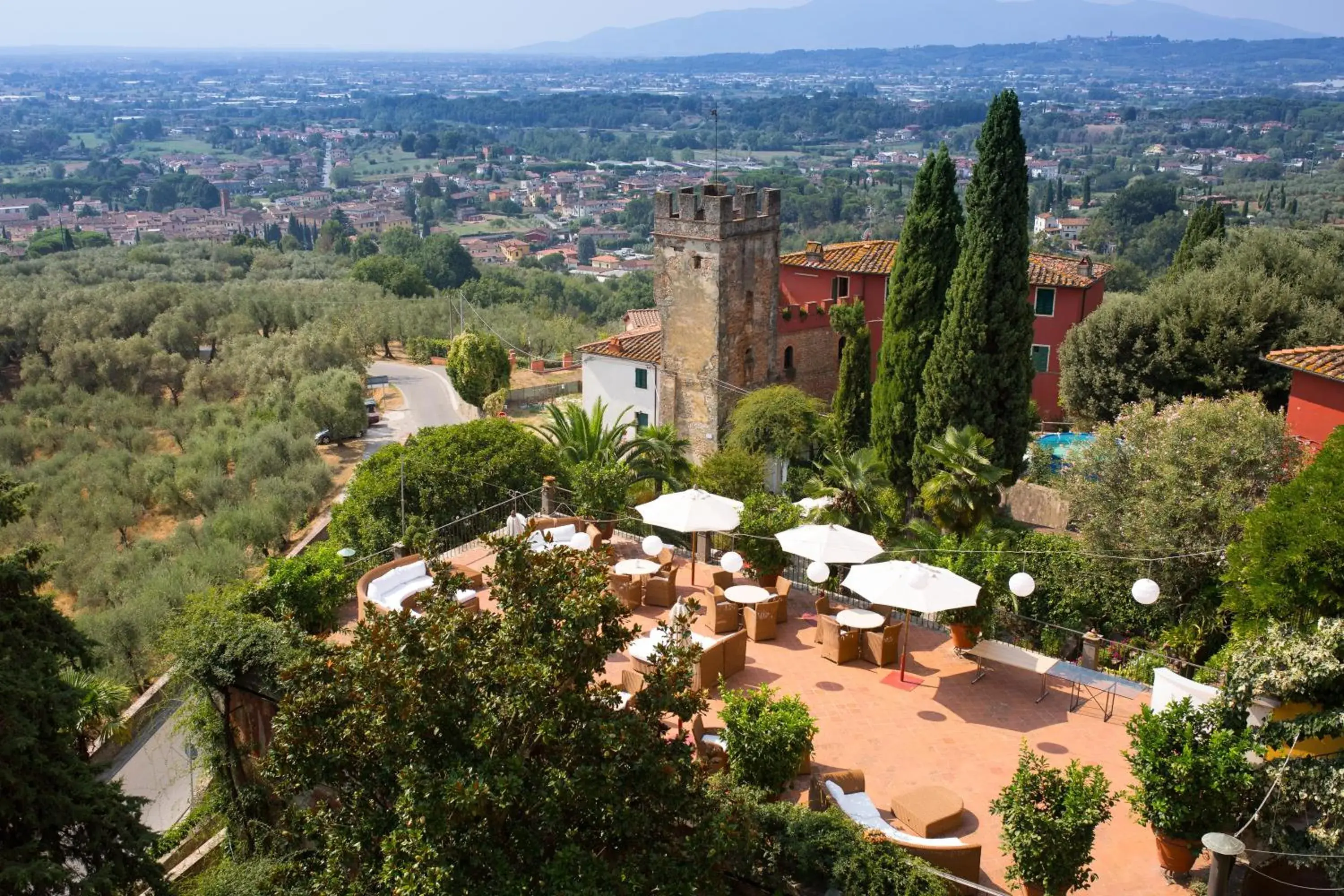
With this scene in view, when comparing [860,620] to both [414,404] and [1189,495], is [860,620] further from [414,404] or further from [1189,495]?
[414,404]

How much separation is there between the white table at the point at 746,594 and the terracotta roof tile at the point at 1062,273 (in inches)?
771

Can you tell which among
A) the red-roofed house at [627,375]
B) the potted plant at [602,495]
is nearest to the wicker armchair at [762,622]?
the potted plant at [602,495]

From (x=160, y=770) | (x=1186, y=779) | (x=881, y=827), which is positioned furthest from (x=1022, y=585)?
(x=160, y=770)

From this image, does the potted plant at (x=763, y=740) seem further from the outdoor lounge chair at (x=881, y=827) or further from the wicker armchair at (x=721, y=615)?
the wicker armchair at (x=721, y=615)

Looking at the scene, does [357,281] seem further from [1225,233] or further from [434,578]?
[434,578]

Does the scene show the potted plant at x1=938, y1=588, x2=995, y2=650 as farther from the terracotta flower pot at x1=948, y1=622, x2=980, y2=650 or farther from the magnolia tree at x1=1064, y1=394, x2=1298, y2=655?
the magnolia tree at x1=1064, y1=394, x2=1298, y2=655

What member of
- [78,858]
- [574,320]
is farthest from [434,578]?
[574,320]

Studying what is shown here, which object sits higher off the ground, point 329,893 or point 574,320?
point 329,893

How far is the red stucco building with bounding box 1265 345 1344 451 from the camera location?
19438 mm

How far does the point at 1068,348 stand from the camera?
2898 cm

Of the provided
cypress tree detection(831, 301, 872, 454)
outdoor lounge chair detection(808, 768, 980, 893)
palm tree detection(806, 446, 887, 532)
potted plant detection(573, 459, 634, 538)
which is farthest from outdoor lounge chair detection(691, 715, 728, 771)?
cypress tree detection(831, 301, 872, 454)

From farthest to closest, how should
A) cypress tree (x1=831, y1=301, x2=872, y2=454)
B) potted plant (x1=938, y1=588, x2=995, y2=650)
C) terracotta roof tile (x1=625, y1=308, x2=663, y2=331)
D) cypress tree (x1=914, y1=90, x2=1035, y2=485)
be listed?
terracotta roof tile (x1=625, y1=308, x2=663, y2=331) < cypress tree (x1=831, y1=301, x2=872, y2=454) < cypress tree (x1=914, y1=90, x2=1035, y2=485) < potted plant (x1=938, y1=588, x2=995, y2=650)

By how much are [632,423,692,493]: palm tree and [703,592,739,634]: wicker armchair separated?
9251 mm

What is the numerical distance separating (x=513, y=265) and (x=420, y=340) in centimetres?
8074
